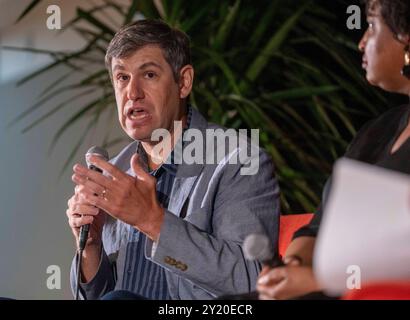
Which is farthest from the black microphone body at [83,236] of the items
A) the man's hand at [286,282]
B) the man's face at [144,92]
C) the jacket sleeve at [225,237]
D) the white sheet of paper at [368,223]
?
the white sheet of paper at [368,223]

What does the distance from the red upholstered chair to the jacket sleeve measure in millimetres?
541

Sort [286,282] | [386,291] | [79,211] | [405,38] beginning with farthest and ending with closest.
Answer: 1. [79,211]
2. [405,38]
3. [286,282]
4. [386,291]

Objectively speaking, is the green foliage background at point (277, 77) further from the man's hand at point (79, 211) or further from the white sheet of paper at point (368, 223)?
the white sheet of paper at point (368, 223)

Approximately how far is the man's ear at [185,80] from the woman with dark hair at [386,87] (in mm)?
503

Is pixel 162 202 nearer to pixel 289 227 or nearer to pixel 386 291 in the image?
pixel 289 227

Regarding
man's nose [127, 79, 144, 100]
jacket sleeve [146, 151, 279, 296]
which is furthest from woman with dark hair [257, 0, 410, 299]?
man's nose [127, 79, 144, 100]

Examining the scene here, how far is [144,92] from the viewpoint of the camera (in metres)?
1.80

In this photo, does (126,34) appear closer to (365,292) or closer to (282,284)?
(282,284)

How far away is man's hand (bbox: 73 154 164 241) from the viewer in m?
1.49

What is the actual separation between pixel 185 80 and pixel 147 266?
453 mm

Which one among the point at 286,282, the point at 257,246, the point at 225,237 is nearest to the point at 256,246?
the point at 257,246

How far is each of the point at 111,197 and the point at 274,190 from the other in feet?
1.29
